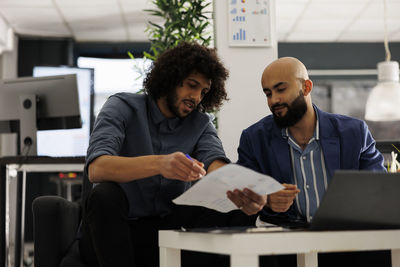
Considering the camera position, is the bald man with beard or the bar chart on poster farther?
the bar chart on poster

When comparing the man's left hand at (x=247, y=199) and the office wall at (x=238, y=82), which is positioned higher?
the office wall at (x=238, y=82)

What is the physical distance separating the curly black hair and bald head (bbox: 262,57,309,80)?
0.19 meters

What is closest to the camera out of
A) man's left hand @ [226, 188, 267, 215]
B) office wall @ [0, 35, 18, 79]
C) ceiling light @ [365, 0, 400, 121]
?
man's left hand @ [226, 188, 267, 215]

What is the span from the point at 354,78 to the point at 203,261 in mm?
6595

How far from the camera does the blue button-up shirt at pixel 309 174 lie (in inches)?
66.6

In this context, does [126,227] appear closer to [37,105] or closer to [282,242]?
[282,242]

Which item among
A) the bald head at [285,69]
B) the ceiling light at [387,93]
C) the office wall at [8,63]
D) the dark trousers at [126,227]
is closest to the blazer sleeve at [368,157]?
the bald head at [285,69]

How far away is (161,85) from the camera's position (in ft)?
6.07

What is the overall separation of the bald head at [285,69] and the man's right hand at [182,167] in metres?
0.57

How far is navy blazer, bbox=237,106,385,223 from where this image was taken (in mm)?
1682

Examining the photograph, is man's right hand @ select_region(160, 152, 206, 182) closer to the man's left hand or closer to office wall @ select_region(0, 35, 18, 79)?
the man's left hand

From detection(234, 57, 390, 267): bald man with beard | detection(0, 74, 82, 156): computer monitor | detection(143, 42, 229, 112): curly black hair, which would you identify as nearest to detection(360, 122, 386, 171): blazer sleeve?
detection(234, 57, 390, 267): bald man with beard

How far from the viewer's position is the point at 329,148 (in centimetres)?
169

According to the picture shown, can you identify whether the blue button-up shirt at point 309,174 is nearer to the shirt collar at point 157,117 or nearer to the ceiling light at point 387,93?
the shirt collar at point 157,117
